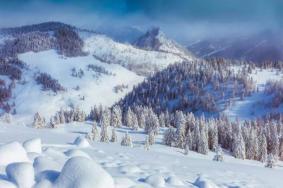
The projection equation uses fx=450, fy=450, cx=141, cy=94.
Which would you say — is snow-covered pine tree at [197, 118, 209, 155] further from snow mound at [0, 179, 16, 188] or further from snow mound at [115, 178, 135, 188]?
snow mound at [0, 179, 16, 188]

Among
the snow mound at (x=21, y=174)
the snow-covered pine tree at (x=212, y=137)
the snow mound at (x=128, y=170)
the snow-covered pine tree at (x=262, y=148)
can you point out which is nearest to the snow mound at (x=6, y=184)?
the snow mound at (x=21, y=174)

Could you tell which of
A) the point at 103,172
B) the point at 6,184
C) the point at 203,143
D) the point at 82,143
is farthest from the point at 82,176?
the point at 203,143

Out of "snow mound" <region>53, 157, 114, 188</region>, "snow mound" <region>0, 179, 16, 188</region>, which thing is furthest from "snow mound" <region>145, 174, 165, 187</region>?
"snow mound" <region>0, 179, 16, 188</region>

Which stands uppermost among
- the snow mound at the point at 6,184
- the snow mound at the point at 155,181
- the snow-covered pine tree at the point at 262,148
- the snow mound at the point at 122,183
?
the snow mound at the point at 6,184

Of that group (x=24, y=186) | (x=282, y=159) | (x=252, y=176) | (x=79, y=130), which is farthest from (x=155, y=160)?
(x=79, y=130)

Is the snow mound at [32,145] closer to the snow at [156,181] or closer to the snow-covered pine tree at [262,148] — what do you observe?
the snow at [156,181]

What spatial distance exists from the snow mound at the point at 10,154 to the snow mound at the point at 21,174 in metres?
1.50

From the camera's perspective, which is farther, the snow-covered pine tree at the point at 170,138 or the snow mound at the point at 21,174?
the snow-covered pine tree at the point at 170,138

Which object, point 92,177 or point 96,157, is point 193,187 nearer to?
point 92,177

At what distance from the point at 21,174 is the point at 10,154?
2.22 m

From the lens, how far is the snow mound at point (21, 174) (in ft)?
41.3

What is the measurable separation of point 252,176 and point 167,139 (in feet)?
447

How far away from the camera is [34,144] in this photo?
60.1 feet

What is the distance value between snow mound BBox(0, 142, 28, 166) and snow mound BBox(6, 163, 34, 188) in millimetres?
1500
